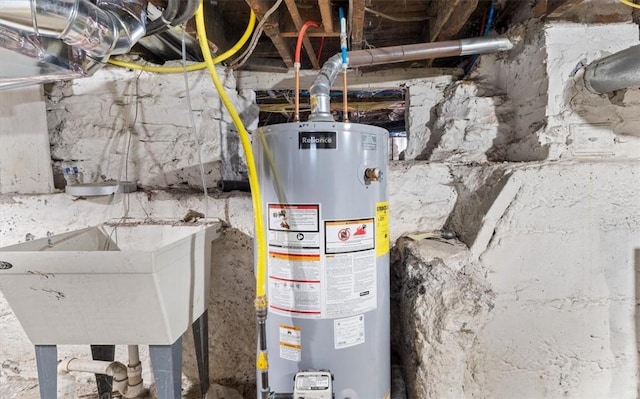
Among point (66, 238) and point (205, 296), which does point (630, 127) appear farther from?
point (66, 238)

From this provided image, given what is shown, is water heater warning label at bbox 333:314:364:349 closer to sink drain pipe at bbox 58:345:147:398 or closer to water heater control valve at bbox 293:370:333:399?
water heater control valve at bbox 293:370:333:399

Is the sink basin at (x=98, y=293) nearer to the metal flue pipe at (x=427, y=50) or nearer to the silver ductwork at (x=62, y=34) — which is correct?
the silver ductwork at (x=62, y=34)

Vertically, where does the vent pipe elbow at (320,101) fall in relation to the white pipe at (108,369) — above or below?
above

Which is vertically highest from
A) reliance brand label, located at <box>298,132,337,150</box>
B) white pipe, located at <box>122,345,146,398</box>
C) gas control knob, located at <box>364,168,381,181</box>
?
reliance brand label, located at <box>298,132,337,150</box>

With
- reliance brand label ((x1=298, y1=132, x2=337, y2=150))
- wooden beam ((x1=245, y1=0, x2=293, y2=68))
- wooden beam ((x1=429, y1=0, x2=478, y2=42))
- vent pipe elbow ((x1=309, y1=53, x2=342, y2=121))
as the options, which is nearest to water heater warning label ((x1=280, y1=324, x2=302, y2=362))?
reliance brand label ((x1=298, y1=132, x2=337, y2=150))

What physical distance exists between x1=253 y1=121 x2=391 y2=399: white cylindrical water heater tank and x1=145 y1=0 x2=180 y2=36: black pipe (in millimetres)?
454

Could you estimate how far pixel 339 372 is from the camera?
35.3 inches

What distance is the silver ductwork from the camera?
0.66 metres

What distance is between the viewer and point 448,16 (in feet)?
3.90

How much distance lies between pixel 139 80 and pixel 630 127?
2111 mm

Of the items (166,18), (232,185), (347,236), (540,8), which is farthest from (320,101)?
(540,8)

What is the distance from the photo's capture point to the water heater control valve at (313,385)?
2.63ft

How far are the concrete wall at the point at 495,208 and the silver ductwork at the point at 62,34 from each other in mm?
469

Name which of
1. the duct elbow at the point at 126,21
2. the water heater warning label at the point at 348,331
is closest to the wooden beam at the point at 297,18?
the duct elbow at the point at 126,21
